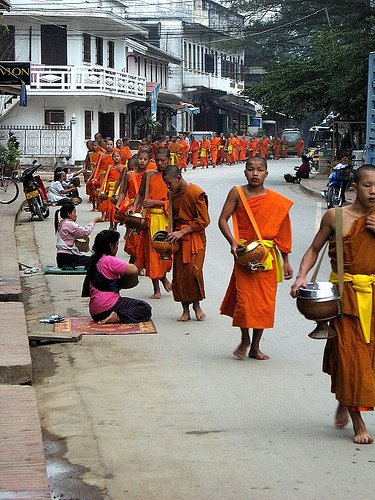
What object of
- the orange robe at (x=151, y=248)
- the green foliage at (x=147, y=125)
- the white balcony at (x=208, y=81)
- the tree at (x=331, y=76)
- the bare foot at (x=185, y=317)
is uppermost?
the white balcony at (x=208, y=81)

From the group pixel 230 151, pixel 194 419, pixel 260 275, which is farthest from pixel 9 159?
pixel 230 151

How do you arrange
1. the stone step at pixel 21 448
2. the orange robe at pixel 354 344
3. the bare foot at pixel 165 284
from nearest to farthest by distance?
1. the stone step at pixel 21 448
2. the orange robe at pixel 354 344
3. the bare foot at pixel 165 284

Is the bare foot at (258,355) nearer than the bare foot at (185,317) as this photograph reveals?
Yes

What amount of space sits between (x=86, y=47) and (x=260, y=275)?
35.3 m

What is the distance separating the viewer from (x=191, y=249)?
344 inches

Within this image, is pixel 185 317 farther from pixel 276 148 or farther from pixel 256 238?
pixel 276 148

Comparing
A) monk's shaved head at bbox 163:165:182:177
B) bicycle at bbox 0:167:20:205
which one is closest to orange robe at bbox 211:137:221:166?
bicycle at bbox 0:167:20:205

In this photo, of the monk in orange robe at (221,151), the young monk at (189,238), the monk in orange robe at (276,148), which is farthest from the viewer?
the monk in orange robe at (276,148)

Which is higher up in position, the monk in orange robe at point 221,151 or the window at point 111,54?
the window at point 111,54

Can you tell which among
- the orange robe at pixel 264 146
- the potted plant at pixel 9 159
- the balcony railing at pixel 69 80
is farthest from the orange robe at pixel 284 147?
the potted plant at pixel 9 159

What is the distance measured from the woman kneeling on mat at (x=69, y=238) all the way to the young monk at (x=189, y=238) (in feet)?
8.98

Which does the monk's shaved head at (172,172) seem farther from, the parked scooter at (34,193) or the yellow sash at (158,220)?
the parked scooter at (34,193)

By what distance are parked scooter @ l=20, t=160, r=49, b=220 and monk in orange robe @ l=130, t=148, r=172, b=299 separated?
8091 mm

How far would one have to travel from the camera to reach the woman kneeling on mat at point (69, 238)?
38.0 ft
